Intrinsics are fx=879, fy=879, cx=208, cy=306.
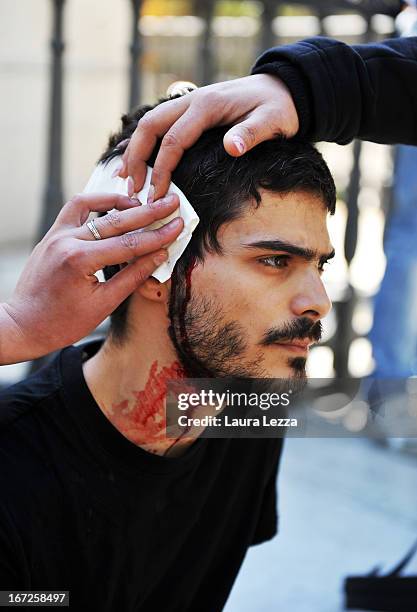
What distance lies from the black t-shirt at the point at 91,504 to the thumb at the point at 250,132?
70 centimetres

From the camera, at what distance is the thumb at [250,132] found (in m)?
1.89

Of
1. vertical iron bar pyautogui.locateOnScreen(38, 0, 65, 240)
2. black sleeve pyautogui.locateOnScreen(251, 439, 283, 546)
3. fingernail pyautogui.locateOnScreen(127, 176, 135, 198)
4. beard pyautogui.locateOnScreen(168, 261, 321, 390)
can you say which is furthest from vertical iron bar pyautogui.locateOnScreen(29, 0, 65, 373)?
fingernail pyautogui.locateOnScreen(127, 176, 135, 198)

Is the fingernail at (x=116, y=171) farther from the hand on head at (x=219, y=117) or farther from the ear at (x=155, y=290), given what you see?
the ear at (x=155, y=290)

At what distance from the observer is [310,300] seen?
2107 mm

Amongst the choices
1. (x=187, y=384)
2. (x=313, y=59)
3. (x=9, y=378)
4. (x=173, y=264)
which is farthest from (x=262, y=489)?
(x=9, y=378)

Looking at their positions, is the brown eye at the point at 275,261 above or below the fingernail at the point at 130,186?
below

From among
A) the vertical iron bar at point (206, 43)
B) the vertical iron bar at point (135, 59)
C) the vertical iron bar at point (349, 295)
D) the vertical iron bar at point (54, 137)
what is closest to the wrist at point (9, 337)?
the vertical iron bar at point (54, 137)

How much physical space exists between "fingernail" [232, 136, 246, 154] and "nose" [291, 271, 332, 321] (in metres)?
0.39

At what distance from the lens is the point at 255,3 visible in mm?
4613

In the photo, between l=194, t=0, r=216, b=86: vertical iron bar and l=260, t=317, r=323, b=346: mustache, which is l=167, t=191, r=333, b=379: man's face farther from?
l=194, t=0, r=216, b=86: vertical iron bar

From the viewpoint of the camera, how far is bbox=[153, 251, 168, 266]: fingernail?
201 centimetres

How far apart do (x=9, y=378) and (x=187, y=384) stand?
2538 millimetres

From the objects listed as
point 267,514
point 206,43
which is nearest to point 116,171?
point 267,514

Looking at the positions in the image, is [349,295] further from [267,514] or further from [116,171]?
[116,171]
